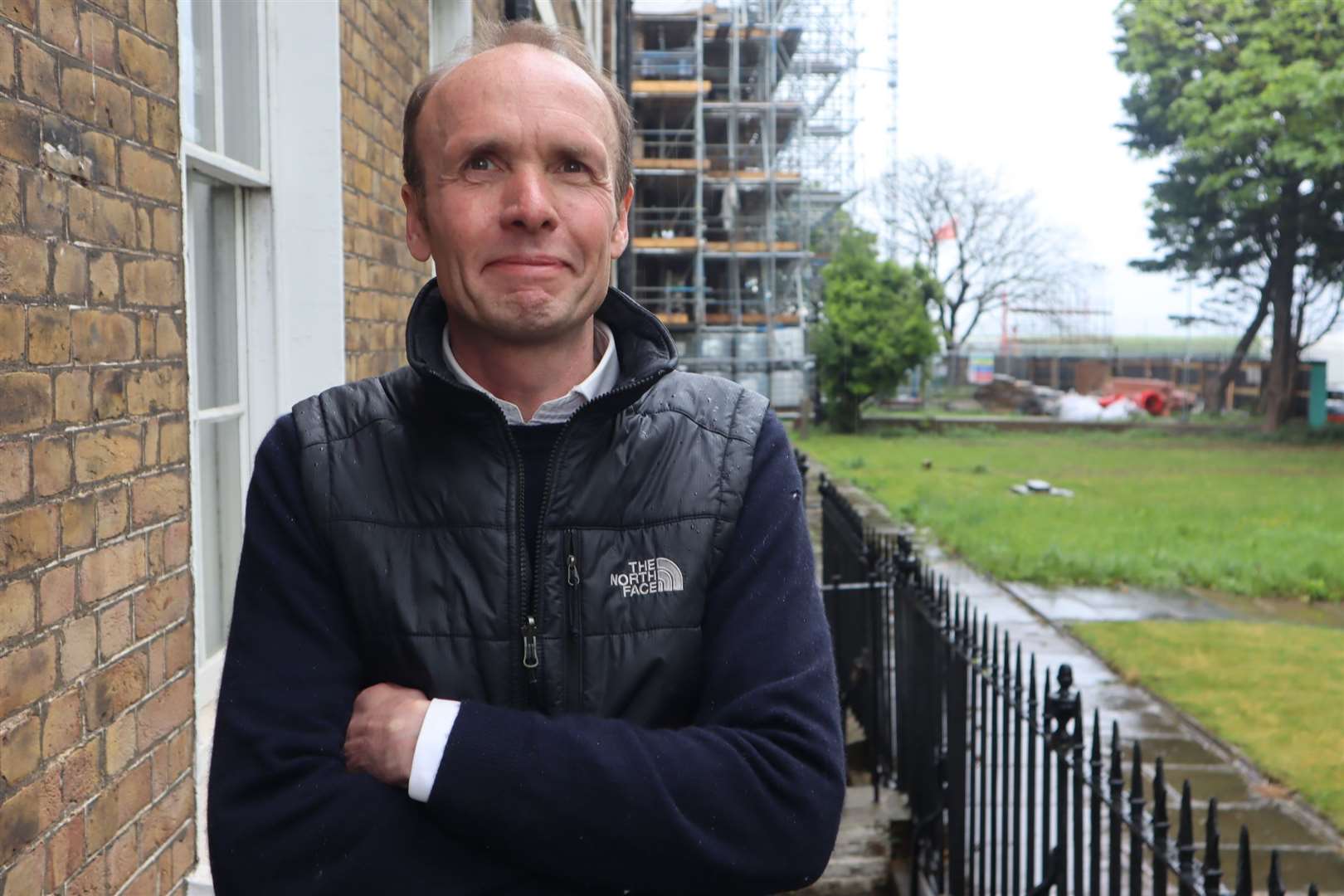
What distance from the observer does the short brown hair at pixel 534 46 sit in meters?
1.76

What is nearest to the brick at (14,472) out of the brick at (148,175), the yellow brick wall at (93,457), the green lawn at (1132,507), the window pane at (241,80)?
the yellow brick wall at (93,457)

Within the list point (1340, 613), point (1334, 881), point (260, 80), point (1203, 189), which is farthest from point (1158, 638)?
point (1203, 189)

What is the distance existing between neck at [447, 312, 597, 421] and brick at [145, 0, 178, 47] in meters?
1.01

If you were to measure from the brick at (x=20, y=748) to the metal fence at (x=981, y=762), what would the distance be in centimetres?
197

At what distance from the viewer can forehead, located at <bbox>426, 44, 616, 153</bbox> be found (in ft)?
5.50

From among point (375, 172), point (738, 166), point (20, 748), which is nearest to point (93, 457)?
point (20, 748)

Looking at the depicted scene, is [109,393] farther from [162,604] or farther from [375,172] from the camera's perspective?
[375,172]

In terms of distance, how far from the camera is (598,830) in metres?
1.56

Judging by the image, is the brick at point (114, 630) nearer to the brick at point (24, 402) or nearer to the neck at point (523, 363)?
the brick at point (24, 402)

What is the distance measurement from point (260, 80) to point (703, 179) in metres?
38.6

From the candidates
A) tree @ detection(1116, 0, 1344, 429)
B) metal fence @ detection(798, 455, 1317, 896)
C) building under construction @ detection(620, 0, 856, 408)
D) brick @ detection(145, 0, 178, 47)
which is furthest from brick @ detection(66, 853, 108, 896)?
building under construction @ detection(620, 0, 856, 408)

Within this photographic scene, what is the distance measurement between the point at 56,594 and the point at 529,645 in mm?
834

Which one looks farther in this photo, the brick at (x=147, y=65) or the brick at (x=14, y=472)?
the brick at (x=147, y=65)

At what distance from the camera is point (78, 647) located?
2.11 metres
